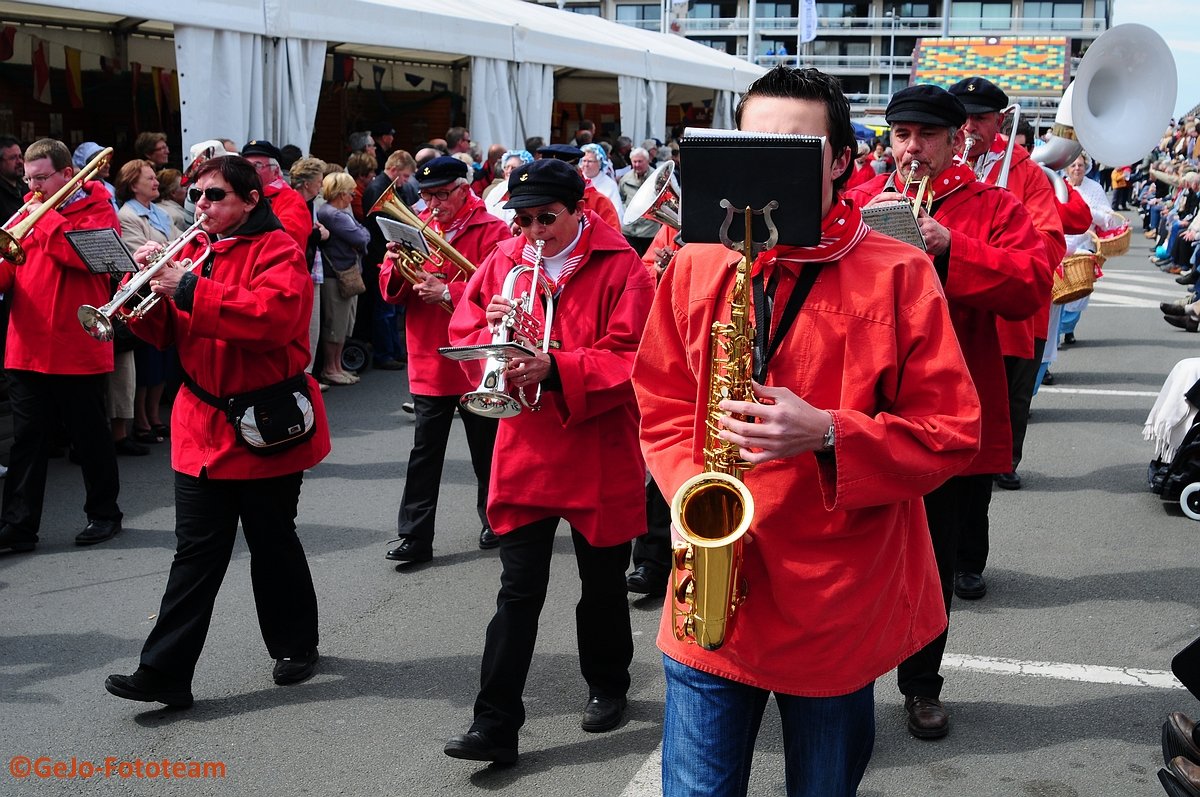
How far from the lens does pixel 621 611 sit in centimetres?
428

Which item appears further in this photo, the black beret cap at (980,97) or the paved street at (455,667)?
the black beret cap at (980,97)

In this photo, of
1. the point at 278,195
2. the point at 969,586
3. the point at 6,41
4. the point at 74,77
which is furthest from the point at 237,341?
the point at 74,77

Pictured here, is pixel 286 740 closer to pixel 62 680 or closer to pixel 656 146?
pixel 62 680

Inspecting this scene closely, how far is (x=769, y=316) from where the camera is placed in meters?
2.50

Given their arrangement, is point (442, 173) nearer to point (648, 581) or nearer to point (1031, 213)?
point (648, 581)

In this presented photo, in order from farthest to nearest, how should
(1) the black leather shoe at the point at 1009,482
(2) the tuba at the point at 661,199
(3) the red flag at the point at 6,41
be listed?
(3) the red flag at the point at 6,41 < (1) the black leather shoe at the point at 1009,482 < (2) the tuba at the point at 661,199

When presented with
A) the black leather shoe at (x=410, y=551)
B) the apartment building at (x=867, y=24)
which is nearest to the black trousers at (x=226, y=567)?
the black leather shoe at (x=410, y=551)

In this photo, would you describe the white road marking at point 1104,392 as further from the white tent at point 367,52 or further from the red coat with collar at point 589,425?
the red coat with collar at point 589,425

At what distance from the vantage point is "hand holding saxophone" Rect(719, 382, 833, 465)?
2.25m

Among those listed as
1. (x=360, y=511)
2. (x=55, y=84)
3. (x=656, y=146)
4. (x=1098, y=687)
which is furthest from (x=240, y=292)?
(x=656, y=146)

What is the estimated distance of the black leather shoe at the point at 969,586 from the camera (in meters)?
5.60

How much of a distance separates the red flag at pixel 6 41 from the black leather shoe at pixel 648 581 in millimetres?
9482

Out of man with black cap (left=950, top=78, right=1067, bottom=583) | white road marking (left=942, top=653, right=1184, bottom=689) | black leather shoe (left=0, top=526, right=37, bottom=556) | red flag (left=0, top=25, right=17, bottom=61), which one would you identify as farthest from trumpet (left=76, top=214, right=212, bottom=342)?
red flag (left=0, top=25, right=17, bottom=61)

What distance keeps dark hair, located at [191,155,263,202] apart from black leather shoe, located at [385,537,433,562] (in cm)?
232
